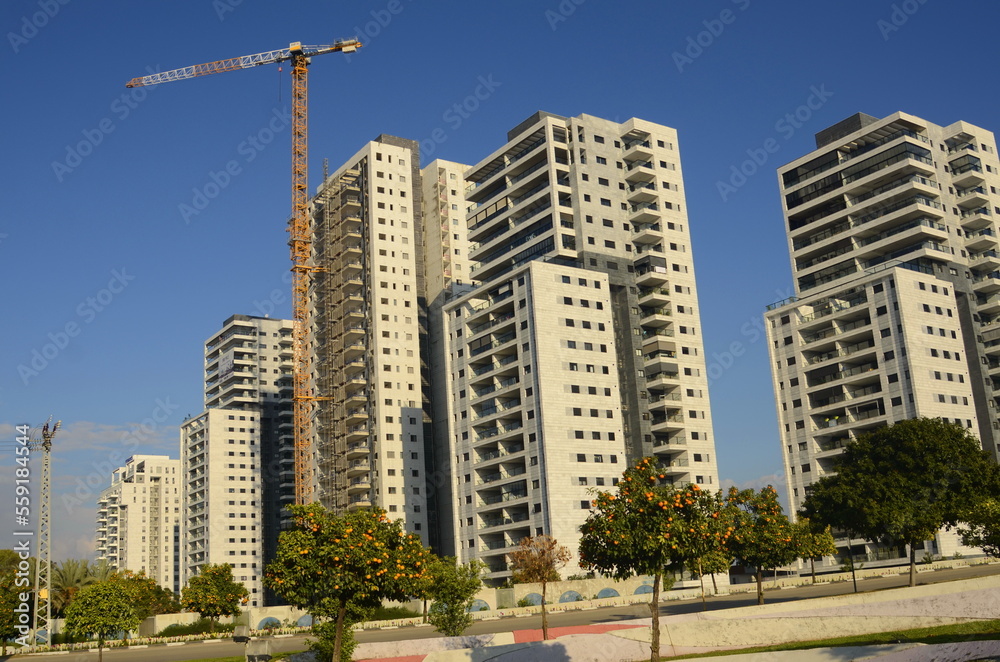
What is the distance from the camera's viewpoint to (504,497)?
123938 millimetres

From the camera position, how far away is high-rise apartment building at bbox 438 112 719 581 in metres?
121

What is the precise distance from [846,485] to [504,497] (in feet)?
171

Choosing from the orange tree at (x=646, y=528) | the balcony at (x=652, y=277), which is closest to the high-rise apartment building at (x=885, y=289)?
the balcony at (x=652, y=277)

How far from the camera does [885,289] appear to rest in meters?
126

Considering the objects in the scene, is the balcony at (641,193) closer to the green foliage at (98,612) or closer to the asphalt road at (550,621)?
the asphalt road at (550,621)

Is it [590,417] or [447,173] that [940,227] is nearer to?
[590,417]

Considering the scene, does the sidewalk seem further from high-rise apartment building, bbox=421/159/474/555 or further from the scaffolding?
the scaffolding

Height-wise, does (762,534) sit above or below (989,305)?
below

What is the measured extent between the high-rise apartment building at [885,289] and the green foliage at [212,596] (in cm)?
7661

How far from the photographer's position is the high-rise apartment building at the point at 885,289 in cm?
12475

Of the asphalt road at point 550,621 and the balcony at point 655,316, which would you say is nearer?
the asphalt road at point 550,621

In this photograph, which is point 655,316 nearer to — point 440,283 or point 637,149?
point 637,149

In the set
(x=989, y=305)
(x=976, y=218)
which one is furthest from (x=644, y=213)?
(x=989, y=305)

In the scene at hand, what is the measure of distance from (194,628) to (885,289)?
3703 inches
